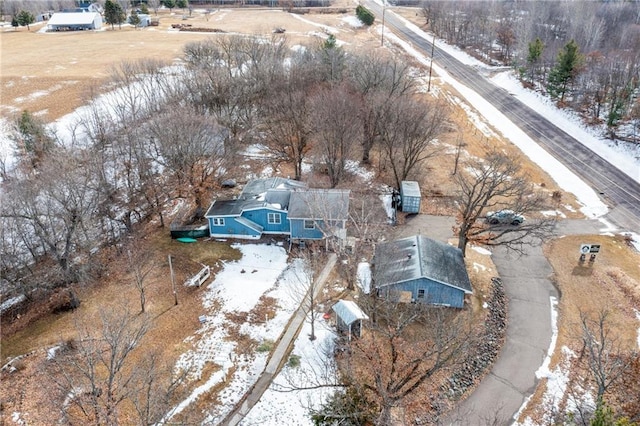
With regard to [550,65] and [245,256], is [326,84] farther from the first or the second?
[550,65]

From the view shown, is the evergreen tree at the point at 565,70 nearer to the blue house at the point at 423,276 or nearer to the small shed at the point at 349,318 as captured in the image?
the blue house at the point at 423,276

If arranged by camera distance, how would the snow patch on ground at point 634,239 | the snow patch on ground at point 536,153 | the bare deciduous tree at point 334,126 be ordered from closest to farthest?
the snow patch on ground at point 634,239
the bare deciduous tree at point 334,126
the snow patch on ground at point 536,153

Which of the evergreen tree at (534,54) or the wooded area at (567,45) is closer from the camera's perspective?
the wooded area at (567,45)

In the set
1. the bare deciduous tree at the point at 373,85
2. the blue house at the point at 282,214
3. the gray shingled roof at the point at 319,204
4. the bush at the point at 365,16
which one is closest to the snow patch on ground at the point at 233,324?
the blue house at the point at 282,214

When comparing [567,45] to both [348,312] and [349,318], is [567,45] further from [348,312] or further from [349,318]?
[349,318]

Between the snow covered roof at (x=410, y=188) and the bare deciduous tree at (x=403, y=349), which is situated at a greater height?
the snow covered roof at (x=410, y=188)

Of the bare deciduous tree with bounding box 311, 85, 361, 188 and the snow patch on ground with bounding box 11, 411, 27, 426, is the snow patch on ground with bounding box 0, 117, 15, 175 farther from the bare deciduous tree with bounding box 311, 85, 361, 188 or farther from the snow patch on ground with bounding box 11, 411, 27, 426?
the bare deciduous tree with bounding box 311, 85, 361, 188

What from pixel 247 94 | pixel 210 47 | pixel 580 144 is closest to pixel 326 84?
pixel 247 94

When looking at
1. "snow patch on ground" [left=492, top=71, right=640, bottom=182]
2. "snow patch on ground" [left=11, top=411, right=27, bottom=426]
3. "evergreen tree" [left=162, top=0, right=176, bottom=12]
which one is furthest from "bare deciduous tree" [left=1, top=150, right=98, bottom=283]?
"evergreen tree" [left=162, top=0, right=176, bottom=12]
